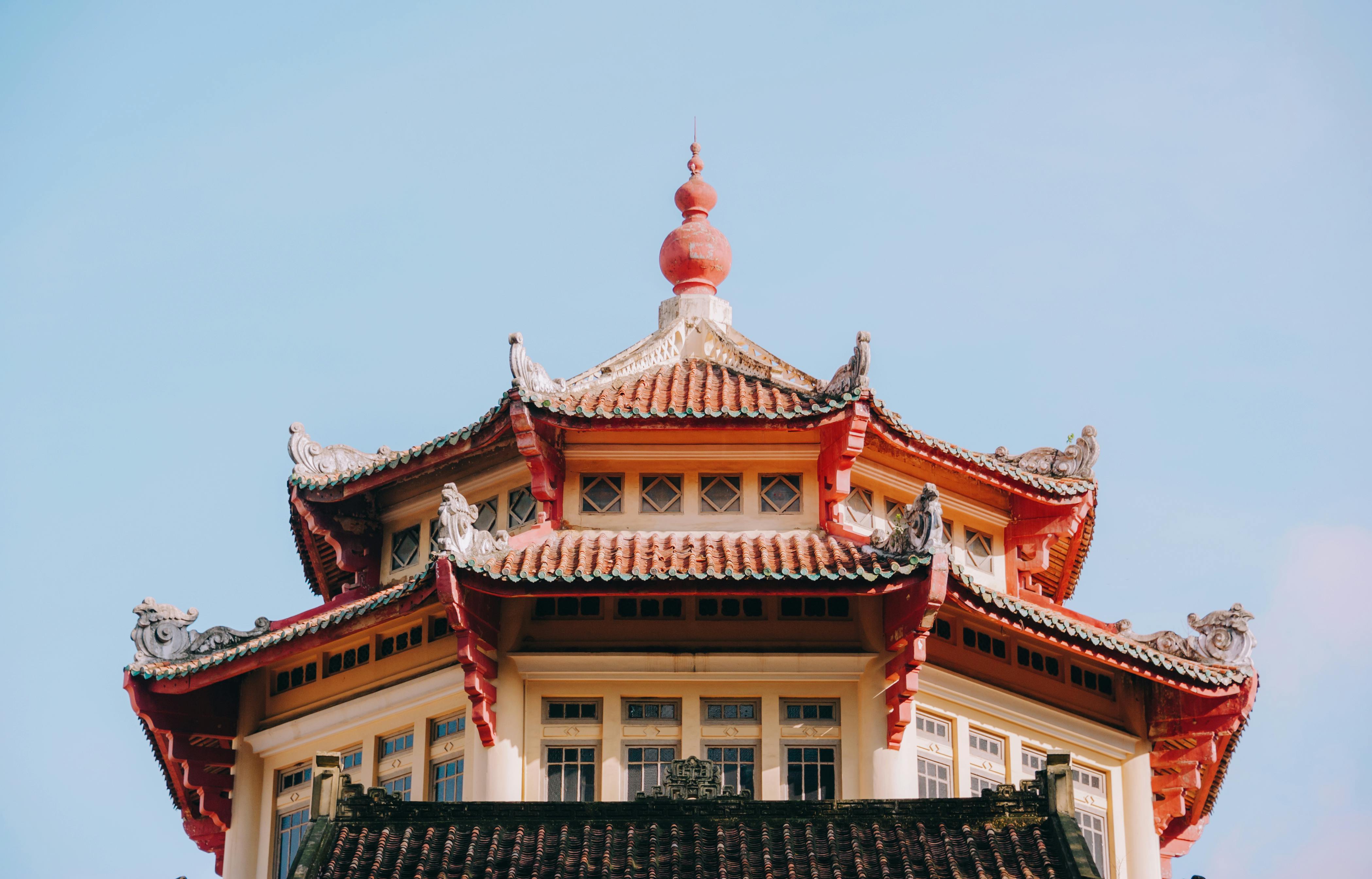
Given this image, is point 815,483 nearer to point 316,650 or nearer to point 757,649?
point 757,649

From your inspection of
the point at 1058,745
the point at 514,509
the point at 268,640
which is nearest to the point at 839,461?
the point at 514,509

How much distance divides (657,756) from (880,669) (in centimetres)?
334

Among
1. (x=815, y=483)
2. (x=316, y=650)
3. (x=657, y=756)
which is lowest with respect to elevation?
(x=657, y=756)

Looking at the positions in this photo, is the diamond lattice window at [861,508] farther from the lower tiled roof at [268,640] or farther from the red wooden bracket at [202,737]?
the red wooden bracket at [202,737]

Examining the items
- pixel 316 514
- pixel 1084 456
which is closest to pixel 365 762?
pixel 316 514

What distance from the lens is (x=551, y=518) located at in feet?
108

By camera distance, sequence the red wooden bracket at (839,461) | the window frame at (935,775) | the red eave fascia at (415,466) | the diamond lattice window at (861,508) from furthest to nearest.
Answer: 1. the diamond lattice window at (861,508)
2. the red eave fascia at (415,466)
3. the red wooden bracket at (839,461)
4. the window frame at (935,775)

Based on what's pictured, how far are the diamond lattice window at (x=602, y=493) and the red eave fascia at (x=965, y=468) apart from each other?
3.86 metres

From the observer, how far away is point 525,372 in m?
32.7

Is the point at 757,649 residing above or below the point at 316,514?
below

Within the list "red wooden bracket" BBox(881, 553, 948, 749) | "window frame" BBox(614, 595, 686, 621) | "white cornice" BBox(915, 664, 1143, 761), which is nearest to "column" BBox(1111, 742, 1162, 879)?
"white cornice" BBox(915, 664, 1143, 761)

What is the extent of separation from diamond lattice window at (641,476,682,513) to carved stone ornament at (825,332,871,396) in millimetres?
2694

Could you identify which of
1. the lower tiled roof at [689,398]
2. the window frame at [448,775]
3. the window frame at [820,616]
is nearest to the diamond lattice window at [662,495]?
the lower tiled roof at [689,398]

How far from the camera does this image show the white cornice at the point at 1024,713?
31.9 m
